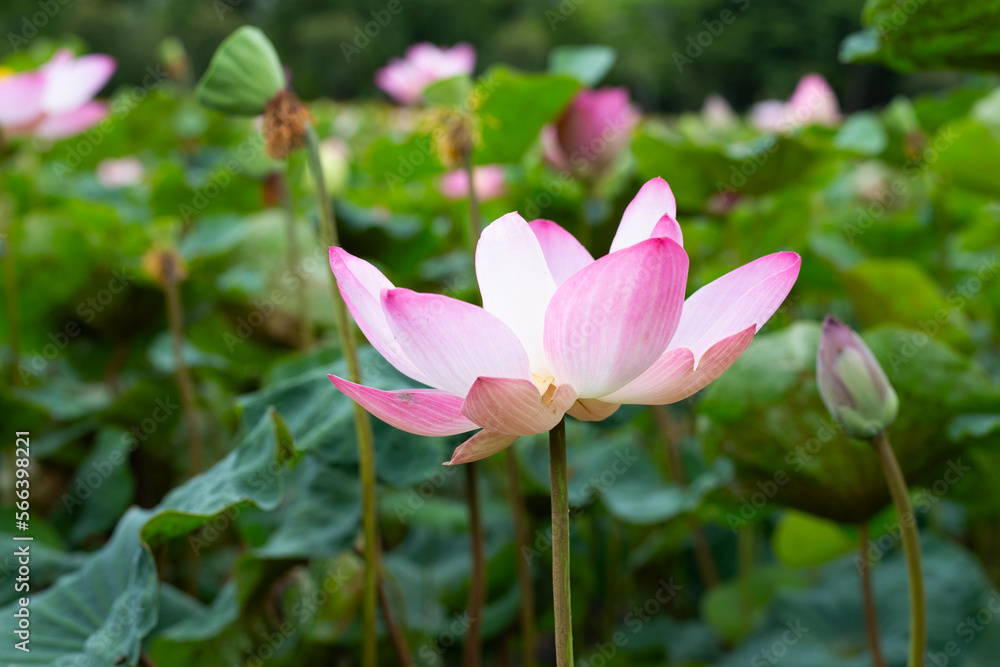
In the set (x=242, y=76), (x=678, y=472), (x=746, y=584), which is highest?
(x=242, y=76)

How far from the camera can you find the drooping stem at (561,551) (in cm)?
29

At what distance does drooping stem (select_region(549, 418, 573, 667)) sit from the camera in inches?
11.2

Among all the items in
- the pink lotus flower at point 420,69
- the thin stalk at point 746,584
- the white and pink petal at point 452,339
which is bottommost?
the thin stalk at point 746,584

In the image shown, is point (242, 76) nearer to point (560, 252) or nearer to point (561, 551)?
point (560, 252)

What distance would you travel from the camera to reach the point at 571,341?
29cm

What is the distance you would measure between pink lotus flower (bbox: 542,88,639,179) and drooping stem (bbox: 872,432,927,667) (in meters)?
0.63

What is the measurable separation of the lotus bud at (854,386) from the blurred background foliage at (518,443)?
18cm

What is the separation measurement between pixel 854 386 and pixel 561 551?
19 cm

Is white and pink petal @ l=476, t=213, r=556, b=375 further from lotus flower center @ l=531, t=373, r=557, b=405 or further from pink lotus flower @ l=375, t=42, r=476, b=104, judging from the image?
pink lotus flower @ l=375, t=42, r=476, b=104

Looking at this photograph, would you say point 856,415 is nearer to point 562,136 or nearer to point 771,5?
point 562,136

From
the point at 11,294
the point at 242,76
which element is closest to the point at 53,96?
the point at 11,294

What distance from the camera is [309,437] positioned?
→ 1.79 feet

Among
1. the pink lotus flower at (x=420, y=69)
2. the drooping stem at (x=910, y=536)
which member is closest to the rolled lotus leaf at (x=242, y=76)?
the drooping stem at (x=910, y=536)

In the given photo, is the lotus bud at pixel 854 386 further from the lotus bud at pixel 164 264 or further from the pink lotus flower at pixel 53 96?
the pink lotus flower at pixel 53 96
